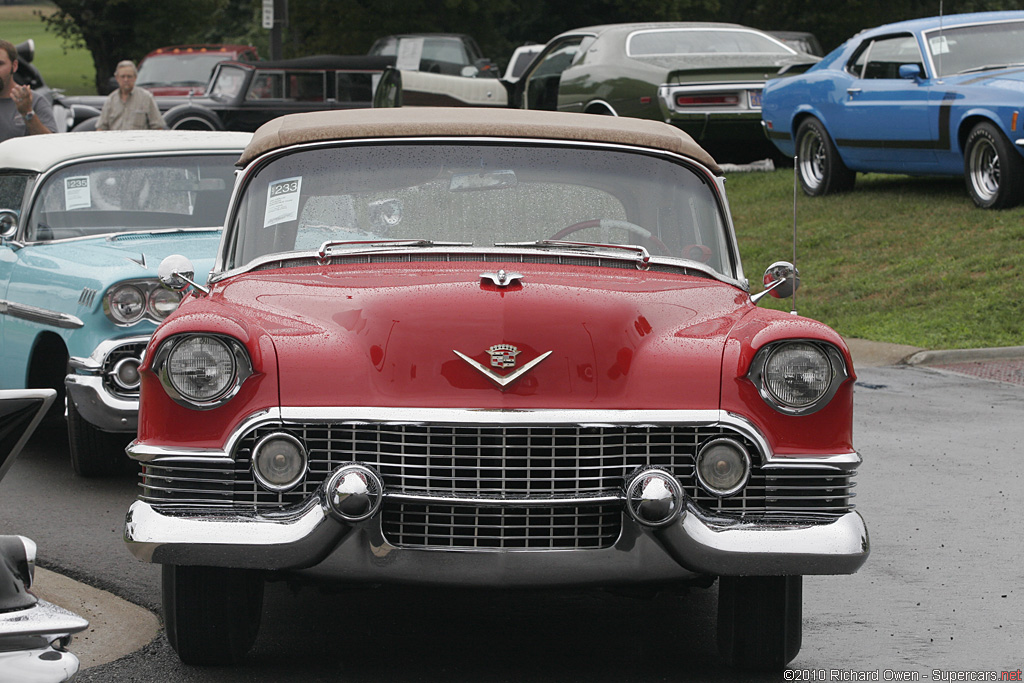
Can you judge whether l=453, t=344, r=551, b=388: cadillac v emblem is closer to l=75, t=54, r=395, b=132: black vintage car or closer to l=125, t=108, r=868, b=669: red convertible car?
l=125, t=108, r=868, b=669: red convertible car

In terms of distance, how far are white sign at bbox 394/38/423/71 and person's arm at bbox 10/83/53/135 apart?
1826 cm

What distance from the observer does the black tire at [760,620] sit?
4.34 meters

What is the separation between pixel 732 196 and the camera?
54.9ft

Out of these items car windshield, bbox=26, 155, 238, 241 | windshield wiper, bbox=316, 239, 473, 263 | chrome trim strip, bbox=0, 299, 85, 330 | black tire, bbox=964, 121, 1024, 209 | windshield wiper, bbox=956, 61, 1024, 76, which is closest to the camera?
windshield wiper, bbox=316, 239, 473, 263

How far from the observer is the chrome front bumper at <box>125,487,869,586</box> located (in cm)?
397

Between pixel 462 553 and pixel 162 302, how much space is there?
331 cm

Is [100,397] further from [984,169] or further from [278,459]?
[984,169]

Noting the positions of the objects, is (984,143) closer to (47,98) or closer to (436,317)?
(47,98)

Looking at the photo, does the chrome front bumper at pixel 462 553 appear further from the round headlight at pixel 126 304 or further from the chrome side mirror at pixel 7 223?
the chrome side mirror at pixel 7 223

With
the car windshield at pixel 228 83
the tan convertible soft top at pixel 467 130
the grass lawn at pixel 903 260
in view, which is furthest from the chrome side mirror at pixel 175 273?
the car windshield at pixel 228 83

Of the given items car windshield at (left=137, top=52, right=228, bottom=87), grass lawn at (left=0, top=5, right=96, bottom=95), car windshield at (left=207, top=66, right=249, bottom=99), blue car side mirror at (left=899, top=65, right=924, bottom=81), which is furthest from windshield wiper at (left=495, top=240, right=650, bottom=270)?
grass lawn at (left=0, top=5, right=96, bottom=95)

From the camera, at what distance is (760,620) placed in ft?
14.4

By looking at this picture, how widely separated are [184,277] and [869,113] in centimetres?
1044

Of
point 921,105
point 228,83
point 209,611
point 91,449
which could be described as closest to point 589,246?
point 209,611
